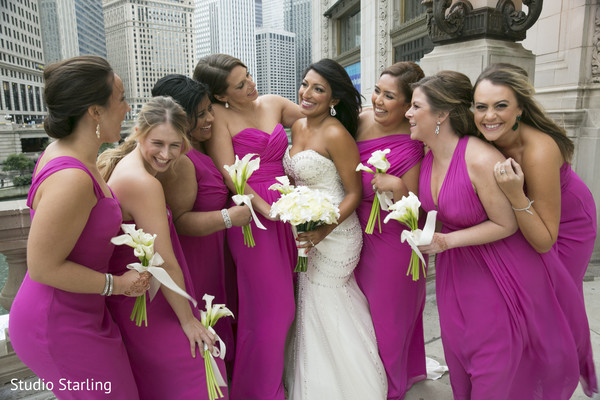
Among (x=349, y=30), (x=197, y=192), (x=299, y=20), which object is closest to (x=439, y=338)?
(x=197, y=192)

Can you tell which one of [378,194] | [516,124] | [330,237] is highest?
[516,124]

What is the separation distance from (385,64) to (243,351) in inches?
660

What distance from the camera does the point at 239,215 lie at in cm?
277

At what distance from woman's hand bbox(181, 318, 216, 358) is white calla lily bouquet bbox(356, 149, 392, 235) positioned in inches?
49.2

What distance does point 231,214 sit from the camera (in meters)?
2.76

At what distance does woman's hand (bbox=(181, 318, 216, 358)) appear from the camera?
228 cm

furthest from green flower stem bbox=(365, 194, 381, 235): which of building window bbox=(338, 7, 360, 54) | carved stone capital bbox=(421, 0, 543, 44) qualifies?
building window bbox=(338, 7, 360, 54)

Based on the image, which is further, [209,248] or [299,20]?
[299,20]

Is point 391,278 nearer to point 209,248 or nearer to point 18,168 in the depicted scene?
point 209,248

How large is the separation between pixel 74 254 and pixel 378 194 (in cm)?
185

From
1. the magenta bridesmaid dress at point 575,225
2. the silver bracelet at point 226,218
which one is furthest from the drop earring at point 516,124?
the silver bracelet at point 226,218

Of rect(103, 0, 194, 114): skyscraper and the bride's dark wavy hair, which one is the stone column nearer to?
the bride's dark wavy hair

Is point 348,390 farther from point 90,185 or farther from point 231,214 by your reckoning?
point 90,185

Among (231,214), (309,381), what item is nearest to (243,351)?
(309,381)
